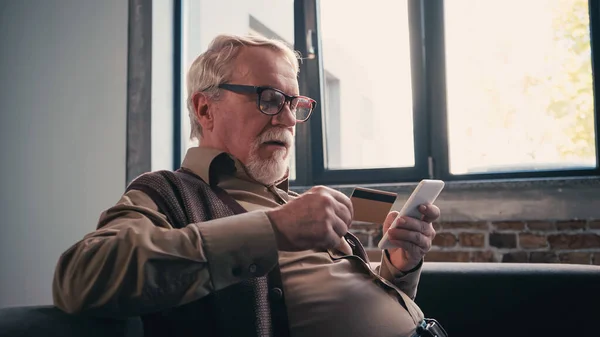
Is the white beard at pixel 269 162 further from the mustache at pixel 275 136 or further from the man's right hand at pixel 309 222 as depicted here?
the man's right hand at pixel 309 222

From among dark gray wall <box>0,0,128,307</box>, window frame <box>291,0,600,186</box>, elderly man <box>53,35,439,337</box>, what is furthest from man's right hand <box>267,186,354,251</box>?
dark gray wall <box>0,0,128,307</box>

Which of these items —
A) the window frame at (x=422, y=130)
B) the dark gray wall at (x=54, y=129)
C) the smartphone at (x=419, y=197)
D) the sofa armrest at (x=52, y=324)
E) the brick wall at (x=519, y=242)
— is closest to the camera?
the sofa armrest at (x=52, y=324)

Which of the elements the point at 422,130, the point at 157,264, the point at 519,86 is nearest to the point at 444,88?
the point at 422,130

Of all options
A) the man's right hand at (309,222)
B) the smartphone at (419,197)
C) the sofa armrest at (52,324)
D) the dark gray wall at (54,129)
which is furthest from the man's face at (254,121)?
the dark gray wall at (54,129)

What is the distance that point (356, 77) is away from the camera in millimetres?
3020

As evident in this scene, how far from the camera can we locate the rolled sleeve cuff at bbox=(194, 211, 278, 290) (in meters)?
0.92

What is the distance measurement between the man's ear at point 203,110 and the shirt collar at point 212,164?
158 mm

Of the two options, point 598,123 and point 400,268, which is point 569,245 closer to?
point 598,123

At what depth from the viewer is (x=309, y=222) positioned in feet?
3.10

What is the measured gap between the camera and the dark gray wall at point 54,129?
2932 mm

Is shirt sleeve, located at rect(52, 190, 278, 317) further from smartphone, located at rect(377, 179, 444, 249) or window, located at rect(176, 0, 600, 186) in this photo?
window, located at rect(176, 0, 600, 186)

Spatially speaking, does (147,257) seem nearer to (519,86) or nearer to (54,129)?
(519,86)

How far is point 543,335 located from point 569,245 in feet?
3.48

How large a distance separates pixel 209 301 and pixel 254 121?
61 centimetres
